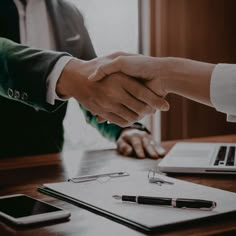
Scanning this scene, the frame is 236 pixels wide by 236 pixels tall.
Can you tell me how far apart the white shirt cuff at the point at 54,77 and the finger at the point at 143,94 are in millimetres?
187

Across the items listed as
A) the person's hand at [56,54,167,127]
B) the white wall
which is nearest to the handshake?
the person's hand at [56,54,167,127]

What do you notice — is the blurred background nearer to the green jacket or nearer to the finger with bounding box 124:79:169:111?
the green jacket

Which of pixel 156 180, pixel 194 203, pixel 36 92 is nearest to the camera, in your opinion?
pixel 194 203

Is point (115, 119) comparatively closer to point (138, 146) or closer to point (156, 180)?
point (138, 146)

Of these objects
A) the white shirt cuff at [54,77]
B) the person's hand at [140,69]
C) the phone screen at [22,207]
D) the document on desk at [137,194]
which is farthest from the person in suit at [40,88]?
the phone screen at [22,207]

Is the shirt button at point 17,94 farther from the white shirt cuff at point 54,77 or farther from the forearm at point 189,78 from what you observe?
the forearm at point 189,78

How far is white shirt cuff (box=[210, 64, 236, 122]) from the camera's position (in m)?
1.20

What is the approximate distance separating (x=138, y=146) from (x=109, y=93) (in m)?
0.19

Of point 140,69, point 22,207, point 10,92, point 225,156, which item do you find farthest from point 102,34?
point 22,207

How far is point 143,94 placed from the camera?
145cm

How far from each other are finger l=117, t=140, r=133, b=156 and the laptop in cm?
13

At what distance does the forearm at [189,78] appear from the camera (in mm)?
1253

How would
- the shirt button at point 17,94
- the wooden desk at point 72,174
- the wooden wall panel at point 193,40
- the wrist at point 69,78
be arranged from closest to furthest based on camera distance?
the wooden desk at point 72,174, the wrist at point 69,78, the shirt button at point 17,94, the wooden wall panel at point 193,40

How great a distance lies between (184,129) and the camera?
290 centimetres
